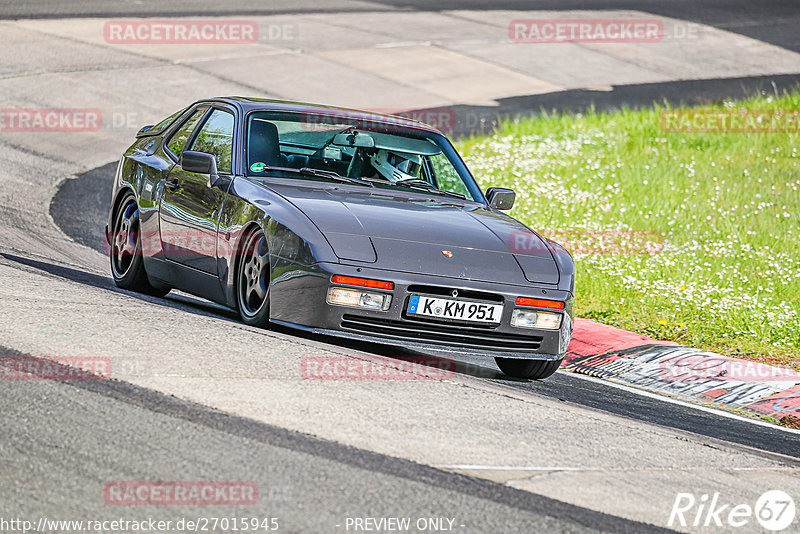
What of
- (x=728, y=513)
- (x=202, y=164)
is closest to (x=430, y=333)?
(x=202, y=164)

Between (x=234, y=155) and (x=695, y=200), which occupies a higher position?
(x=234, y=155)

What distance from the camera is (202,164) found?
25.5 feet

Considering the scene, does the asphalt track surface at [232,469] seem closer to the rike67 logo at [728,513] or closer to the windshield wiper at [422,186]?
the rike67 logo at [728,513]

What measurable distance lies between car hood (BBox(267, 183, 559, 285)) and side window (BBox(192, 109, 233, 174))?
655 mm

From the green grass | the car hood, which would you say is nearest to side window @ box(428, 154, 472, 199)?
the car hood

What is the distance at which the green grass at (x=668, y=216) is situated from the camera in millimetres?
9977

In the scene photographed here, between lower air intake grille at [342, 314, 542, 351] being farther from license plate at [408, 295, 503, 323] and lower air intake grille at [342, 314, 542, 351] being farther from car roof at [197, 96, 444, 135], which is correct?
car roof at [197, 96, 444, 135]

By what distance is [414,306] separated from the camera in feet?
22.0

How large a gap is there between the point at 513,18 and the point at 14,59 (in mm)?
13259

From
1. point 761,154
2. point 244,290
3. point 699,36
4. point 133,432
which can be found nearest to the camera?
point 133,432

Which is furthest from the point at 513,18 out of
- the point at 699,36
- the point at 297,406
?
the point at 297,406

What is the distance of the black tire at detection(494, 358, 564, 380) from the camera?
7483 millimetres

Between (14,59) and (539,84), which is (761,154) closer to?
(539,84)

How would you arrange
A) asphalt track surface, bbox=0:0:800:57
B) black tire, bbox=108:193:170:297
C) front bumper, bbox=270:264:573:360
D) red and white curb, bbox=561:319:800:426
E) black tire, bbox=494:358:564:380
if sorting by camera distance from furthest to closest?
asphalt track surface, bbox=0:0:800:57 < black tire, bbox=108:193:170:297 < red and white curb, bbox=561:319:800:426 < black tire, bbox=494:358:564:380 < front bumper, bbox=270:264:573:360
